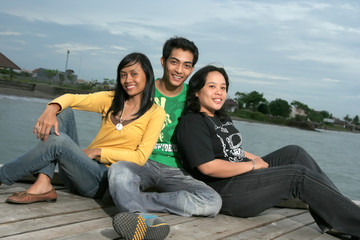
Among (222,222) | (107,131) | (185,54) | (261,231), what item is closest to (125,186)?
(107,131)

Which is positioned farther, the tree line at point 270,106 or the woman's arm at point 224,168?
the tree line at point 270,106

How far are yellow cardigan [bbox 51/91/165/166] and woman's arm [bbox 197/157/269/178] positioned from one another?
36 centimetres

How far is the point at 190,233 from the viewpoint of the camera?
6.92 ft

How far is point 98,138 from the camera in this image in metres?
2.53

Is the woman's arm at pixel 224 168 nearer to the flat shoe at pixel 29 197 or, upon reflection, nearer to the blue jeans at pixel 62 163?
the blue jeans at pixel 62 163

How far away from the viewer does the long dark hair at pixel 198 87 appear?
8.34 ft

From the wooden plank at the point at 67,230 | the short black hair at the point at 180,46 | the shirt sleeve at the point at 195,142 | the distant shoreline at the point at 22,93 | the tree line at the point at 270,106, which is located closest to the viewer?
the wooden plank at the point at 67,230

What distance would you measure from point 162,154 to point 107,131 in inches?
15.4

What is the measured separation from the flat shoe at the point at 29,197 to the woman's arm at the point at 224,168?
896 mm

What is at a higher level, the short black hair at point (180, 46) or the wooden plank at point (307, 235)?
the short black hair at point (180, 46)

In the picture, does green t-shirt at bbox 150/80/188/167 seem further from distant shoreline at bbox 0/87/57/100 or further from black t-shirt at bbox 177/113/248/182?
distant shoreline at bbox 0/87/57/100

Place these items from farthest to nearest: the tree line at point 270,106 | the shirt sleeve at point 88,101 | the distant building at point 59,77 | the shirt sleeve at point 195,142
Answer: the tree line at point 270,106 → the distant building at point 59,77 → the shirt sleeve at point 88,101 → the shirt sleeve at point 195,142

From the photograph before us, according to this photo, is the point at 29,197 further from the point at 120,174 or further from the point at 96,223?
the point at 120,174

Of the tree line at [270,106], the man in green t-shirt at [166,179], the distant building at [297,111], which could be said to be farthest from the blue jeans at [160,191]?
the distant building at [297,111]
